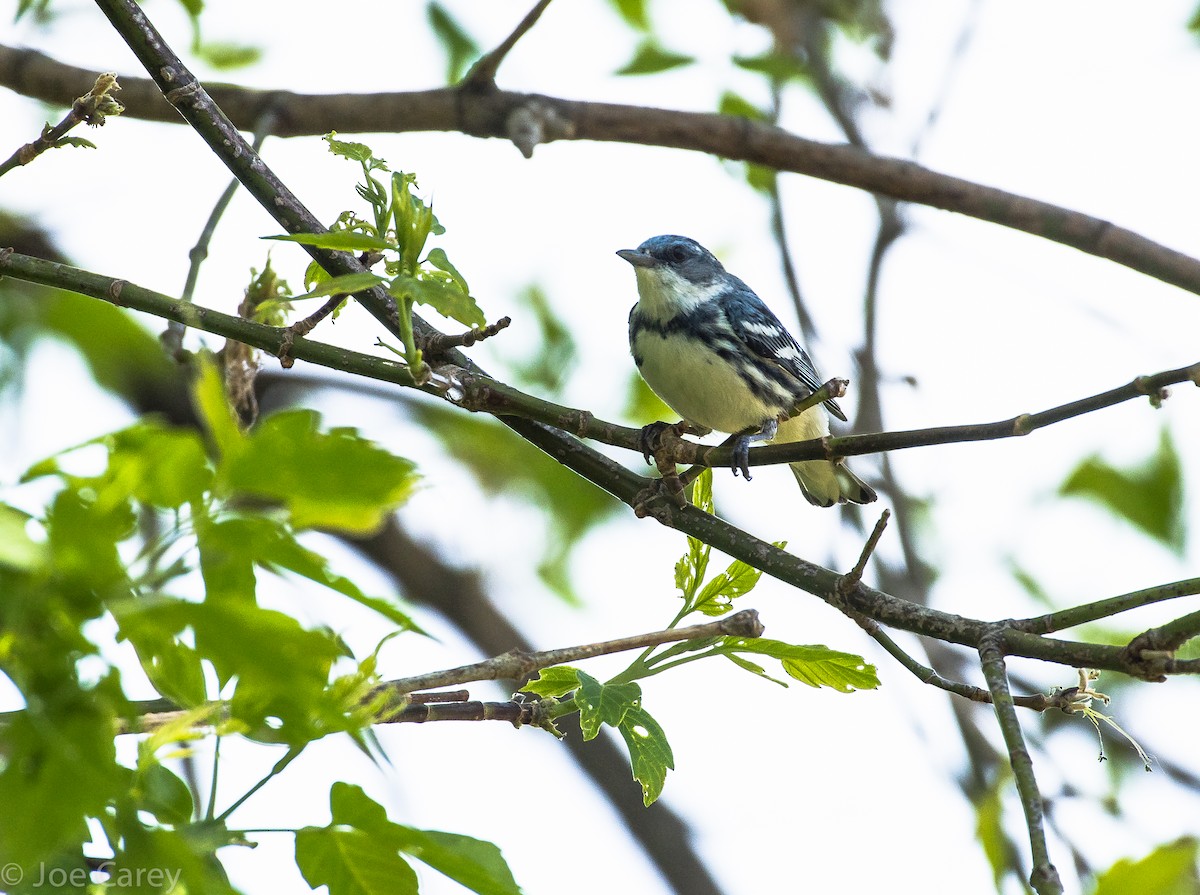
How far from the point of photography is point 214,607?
2.94 ft

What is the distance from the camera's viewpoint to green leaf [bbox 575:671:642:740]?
1677mm

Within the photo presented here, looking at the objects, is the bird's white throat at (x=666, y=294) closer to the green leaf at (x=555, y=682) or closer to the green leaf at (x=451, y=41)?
the green leaf at (x=451, y=41)

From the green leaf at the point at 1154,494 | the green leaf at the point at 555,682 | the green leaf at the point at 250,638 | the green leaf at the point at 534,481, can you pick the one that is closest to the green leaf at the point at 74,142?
the green leaf at the point at 555,682

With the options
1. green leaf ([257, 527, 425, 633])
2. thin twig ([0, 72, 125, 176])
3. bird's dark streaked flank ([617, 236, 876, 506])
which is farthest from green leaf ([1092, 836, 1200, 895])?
bird's dark streaked flank ([617, 236, 876, 506])

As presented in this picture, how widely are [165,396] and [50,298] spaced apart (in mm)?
992

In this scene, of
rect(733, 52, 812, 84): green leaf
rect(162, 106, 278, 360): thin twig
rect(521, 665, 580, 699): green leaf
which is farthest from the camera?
rect(733, 52, 812, 84): green leaf

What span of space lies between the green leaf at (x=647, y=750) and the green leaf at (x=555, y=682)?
0.49 ft

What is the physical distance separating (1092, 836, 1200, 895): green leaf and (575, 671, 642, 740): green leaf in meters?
0.65

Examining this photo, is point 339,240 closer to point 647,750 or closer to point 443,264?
point 443,264

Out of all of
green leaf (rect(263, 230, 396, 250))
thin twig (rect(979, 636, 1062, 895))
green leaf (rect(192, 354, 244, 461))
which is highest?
green leaf (rect(263, 230, 396, 250))

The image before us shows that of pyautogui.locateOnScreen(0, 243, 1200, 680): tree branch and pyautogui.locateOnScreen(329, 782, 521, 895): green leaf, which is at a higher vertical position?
pyautogui.locateOnScreen(0, 243, 1200, 680): tree branch

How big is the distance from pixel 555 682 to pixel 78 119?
1.30 m

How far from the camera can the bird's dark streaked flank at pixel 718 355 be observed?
412 cm

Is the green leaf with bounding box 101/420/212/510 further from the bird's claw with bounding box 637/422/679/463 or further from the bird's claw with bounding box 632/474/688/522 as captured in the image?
the bird's claw with bounding box 632/474/688/522
